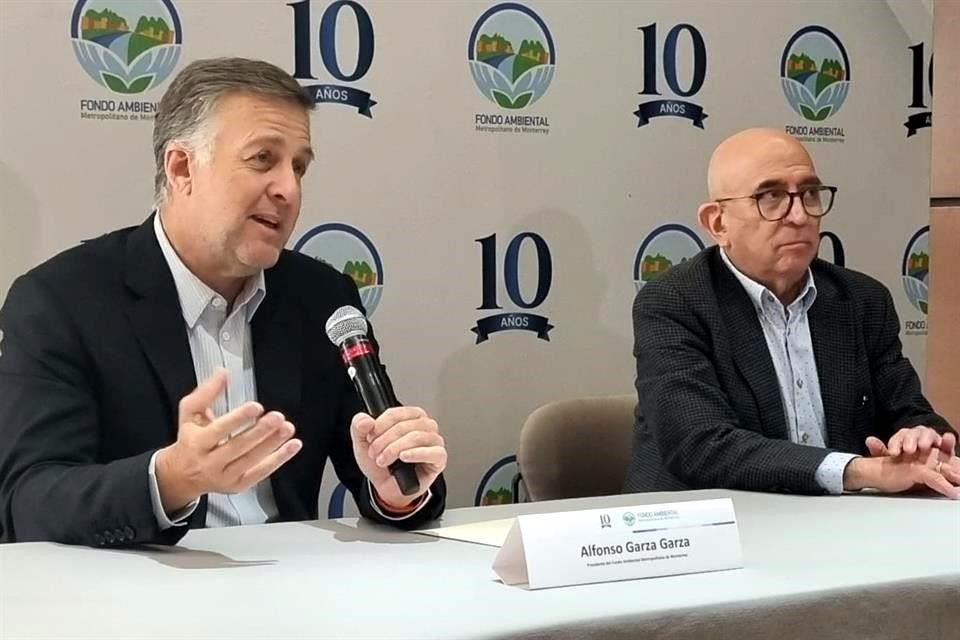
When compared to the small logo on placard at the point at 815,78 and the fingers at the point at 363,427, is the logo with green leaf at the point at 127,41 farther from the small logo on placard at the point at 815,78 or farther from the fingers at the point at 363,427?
the small logo on placard at the point at 815,78

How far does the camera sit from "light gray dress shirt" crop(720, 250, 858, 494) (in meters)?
2.48

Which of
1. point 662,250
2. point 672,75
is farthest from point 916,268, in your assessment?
point 672,75

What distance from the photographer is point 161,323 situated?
1938 millimetres

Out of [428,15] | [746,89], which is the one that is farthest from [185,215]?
[746,89]

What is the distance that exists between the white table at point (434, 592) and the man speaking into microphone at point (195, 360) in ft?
0.31

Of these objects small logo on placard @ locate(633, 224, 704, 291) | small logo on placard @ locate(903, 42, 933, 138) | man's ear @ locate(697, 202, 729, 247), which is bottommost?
small logo on placard @ locate(633, 224, 704, 291)

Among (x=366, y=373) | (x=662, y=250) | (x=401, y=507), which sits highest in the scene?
(x=662, y=250)

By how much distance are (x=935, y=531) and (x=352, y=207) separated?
1.71 metres

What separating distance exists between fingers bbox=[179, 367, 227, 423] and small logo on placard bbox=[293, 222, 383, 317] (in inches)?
58.4

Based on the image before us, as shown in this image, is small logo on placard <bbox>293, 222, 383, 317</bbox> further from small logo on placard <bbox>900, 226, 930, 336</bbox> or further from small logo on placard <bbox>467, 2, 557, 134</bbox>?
small logo on placard <bbox>900, 226, 930, 336</bbox>

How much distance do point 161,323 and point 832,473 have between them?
3.79 feet

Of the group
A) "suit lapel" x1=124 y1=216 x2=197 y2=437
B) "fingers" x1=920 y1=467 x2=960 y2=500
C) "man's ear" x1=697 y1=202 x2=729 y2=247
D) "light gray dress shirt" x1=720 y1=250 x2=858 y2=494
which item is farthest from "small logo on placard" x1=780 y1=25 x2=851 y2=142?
"suit lapel" x1=124 y1=216 x2=197 y2=437

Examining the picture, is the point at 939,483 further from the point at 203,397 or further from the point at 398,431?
the point at 203,397

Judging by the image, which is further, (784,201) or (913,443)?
(784,201)
